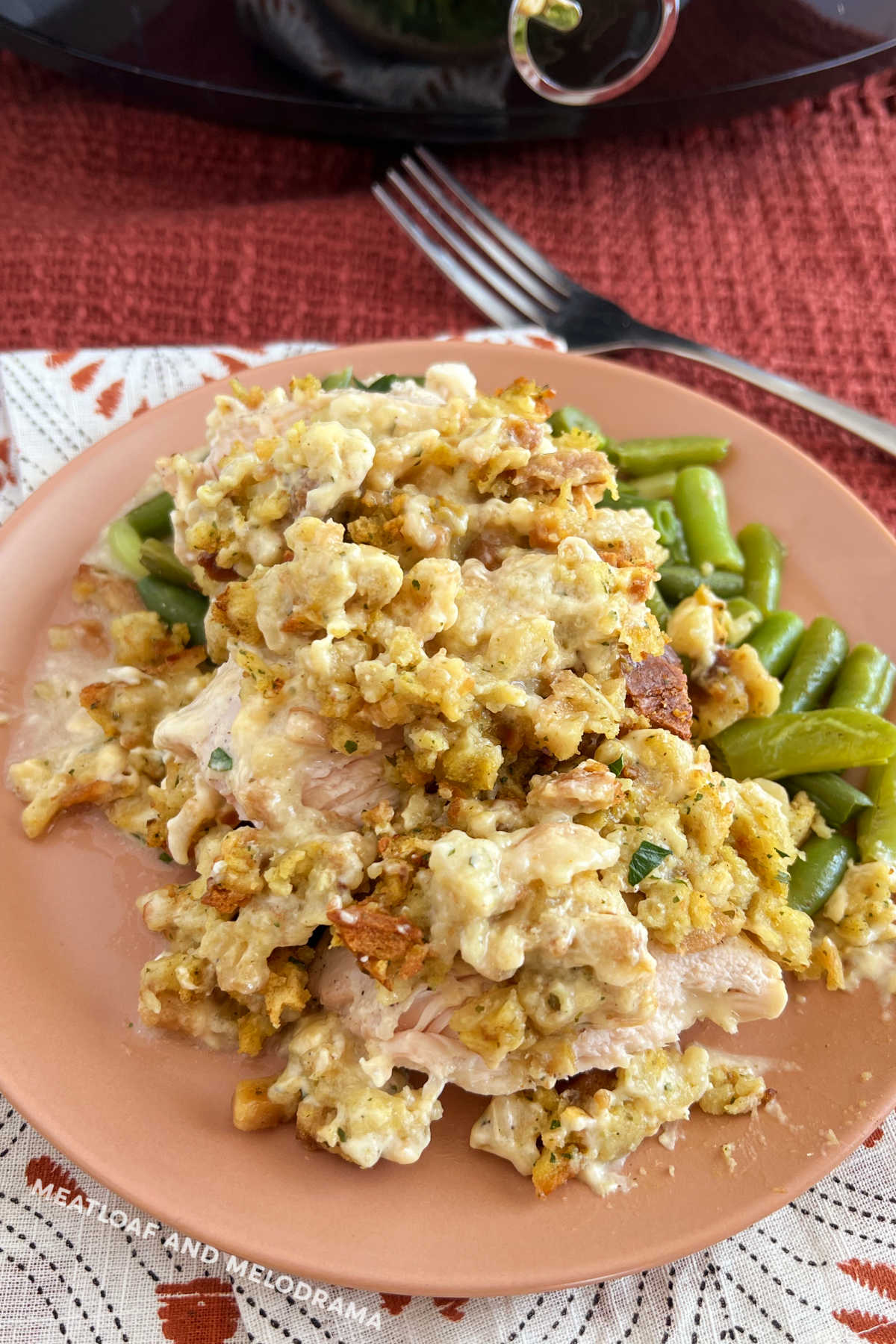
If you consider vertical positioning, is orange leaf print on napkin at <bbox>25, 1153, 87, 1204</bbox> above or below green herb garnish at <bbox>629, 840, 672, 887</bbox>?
below

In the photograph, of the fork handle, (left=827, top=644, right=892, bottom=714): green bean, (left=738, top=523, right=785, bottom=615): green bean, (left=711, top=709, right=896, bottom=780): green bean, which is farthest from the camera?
the fork handle

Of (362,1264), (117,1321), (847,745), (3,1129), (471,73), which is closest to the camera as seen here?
(362,1264)

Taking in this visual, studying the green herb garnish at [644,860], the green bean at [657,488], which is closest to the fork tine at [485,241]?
the green bean at [657,488]

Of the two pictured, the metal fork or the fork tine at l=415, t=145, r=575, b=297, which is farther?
the fork tine at l=415, t=145, r=575, b=297

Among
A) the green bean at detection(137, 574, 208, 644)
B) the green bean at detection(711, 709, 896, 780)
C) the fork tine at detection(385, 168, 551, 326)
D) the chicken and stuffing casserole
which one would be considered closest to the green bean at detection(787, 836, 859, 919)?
the chicken and stuffing casserole

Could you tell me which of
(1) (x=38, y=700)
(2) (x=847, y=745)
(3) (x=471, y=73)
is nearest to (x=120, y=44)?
(3) (x=471, y=73)

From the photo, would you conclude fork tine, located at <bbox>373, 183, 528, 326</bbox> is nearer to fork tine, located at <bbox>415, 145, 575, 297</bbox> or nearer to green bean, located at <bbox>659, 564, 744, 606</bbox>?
fork tine, located at <bbox>415, 145, 575, 297</bbox>

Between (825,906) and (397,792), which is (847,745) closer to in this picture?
(825,906)
